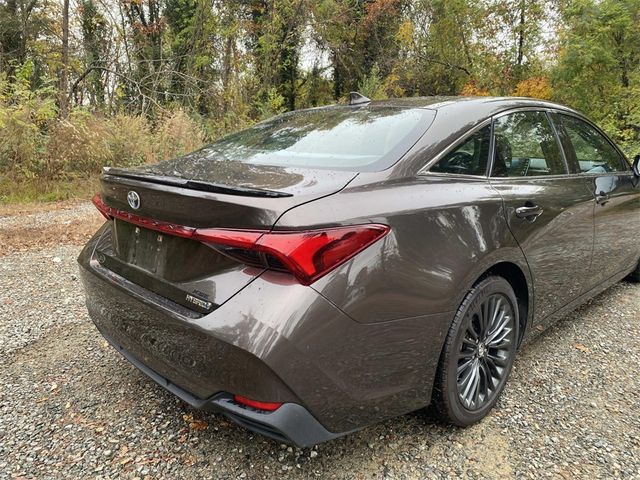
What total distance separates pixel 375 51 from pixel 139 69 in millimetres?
11699

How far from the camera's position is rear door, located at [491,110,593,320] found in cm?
226

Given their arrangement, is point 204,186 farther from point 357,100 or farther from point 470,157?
point 357,100

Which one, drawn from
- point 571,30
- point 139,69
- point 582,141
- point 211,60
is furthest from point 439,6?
point 582,141

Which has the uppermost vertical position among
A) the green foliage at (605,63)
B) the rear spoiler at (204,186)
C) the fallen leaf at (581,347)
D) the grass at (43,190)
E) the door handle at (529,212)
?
the green foliage at (605,63)

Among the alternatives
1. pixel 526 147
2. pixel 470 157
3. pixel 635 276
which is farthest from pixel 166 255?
pixel 635 276

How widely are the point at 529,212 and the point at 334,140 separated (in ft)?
3.31

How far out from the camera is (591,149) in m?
3.20

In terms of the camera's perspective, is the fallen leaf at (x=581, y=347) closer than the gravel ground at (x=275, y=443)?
No

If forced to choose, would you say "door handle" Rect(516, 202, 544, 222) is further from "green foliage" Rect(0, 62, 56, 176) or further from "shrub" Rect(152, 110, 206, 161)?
"shrub" Rect(152, 110, 206, 161)

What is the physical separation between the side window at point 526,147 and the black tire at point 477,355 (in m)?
0.61

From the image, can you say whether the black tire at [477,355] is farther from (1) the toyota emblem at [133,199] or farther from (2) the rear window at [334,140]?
(1) the toyota emblem at [133,199]

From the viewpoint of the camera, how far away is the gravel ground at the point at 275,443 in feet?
6.07

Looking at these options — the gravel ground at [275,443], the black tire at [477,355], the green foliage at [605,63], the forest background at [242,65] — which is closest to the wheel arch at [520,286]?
the black tire at [477,355]

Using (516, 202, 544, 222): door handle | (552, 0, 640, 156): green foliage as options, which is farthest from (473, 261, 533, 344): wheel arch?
(552, 0, 640, 156): green foliage
